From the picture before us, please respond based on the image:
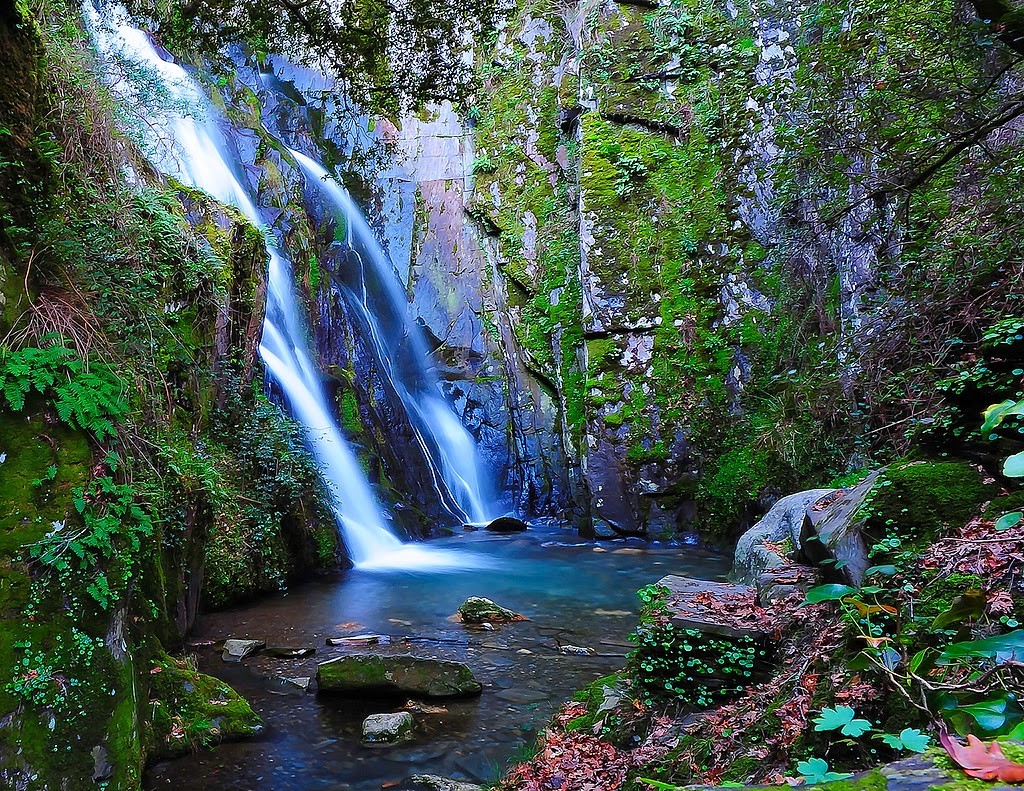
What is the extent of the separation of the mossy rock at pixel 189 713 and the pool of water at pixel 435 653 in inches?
3.9

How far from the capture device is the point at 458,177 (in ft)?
65.5

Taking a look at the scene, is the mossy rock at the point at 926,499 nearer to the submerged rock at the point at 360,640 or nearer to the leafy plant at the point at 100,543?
the leafy plant at the point at 100,543

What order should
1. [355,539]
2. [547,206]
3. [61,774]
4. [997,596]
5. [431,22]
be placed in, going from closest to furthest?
[997,596], [61,774], [431,22], [355,539], [547,206]

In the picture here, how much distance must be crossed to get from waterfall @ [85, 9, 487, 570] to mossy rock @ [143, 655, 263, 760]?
572 cm

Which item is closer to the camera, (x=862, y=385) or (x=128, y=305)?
(x=128, y=305)

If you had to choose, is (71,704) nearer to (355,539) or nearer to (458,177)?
(355,539)

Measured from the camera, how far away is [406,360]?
60.3 feet

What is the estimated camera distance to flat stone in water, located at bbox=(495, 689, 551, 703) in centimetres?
535

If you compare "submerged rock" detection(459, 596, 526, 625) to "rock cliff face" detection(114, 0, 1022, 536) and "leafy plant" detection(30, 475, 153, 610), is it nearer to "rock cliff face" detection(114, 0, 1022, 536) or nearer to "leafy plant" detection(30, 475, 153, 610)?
"leafy plant" detection(30, 475, 153, 610)

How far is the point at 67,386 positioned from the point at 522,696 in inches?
→ 163

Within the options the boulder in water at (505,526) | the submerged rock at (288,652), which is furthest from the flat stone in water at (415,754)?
the boulder in water at (505,526)

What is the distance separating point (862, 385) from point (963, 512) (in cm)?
371

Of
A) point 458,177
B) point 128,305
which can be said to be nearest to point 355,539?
point 128,305

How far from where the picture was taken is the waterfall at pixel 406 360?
16.6 metres
